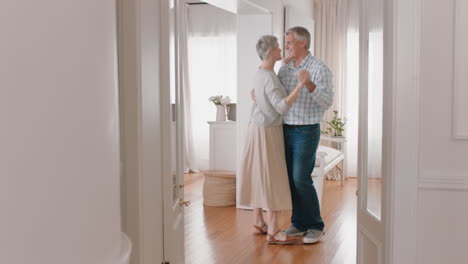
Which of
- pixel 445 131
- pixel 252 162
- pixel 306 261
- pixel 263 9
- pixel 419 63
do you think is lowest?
pixel 306 261

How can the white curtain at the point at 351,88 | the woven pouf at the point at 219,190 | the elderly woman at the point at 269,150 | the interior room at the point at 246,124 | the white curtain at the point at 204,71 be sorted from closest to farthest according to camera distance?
the interior room at the point at 246,124 → the elderly woman at the point at 269,150 → the woven pouf at the point at 219,190 → the white curtain at the point at 351,88 → the white curtain at the point at 204,71

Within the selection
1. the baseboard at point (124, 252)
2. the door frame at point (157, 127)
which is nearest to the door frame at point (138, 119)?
the door frame at point (157, 127)

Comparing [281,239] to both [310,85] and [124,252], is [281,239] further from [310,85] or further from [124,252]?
[124,252]

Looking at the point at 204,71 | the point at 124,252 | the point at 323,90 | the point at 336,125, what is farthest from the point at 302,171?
the point at 204,71

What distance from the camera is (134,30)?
5.24ft

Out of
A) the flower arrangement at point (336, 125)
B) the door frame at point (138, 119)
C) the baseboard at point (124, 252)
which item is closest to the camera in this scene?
the baseboard at point (124, 252)

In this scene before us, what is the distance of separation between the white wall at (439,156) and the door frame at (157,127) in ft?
0.16

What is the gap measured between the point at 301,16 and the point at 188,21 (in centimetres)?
280

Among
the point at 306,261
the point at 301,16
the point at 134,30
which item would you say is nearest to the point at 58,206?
the point at 134,30

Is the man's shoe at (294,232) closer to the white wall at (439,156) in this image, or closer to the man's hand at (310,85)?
the man's hand at (310,85)

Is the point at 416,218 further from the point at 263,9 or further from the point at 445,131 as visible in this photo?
the point at 263,9

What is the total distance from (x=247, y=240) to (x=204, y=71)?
201 inches

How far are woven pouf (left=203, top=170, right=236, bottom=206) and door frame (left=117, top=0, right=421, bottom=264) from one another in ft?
13.1

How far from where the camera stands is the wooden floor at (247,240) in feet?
13.8
